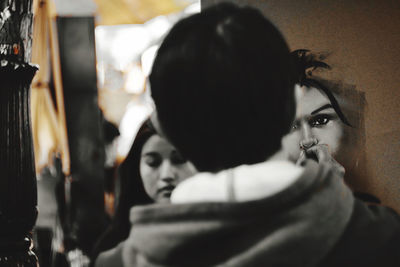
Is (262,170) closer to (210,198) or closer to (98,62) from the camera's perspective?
(210,198)

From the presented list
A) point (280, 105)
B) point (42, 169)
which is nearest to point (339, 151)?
point (280, 105)

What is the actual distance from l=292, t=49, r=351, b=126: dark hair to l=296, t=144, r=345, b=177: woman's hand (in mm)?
261

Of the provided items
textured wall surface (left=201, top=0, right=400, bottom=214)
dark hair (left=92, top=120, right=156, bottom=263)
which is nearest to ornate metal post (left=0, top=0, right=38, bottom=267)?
dark hair (left=92, top=120, right=156, bottom=263)

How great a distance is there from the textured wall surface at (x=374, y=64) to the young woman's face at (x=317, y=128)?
163 millimetres

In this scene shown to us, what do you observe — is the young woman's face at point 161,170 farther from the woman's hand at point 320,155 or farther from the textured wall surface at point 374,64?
the textured wall surface at point 374,64

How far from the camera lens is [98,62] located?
6570 millimetres

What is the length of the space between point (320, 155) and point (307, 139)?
0.11m

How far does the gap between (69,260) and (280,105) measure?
3988mm

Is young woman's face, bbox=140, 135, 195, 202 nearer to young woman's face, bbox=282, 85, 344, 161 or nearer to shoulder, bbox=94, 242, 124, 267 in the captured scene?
young woman's face, bbox=282, 85, 344, 161

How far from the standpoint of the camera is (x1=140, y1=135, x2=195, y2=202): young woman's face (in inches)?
101

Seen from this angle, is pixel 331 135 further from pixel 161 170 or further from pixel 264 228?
pixel 264 228

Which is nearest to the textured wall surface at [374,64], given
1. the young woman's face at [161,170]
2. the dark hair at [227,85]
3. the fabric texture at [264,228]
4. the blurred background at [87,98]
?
the young woman's face at [161,170]

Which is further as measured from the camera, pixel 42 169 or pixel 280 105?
pixel 42 169

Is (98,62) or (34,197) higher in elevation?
(98,62)
